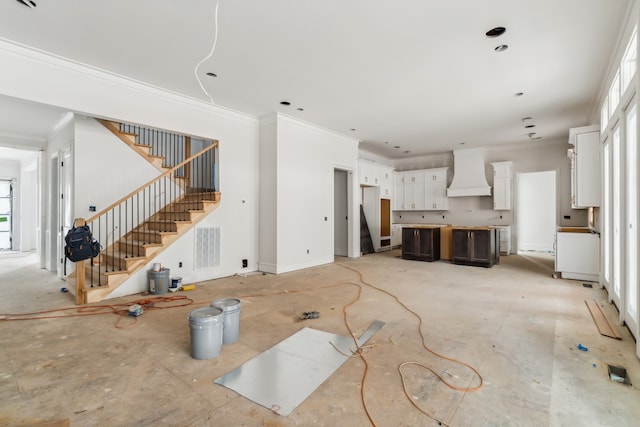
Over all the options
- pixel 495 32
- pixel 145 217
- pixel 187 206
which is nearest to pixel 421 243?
pixel 495 32

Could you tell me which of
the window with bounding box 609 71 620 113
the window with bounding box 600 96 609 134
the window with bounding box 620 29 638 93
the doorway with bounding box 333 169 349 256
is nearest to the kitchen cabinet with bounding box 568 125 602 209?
the window with bounding box 600 96 609 134

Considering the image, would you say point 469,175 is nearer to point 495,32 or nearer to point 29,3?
point 495,32

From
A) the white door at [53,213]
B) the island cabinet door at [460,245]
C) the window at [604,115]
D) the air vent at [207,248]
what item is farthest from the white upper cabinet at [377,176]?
→ the white door at [53,213]

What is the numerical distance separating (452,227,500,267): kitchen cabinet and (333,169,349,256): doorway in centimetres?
283

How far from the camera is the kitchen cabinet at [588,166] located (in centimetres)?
500

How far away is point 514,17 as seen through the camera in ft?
9.95

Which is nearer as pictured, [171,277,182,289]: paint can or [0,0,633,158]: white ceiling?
[0,0,633,158]: white ceiling

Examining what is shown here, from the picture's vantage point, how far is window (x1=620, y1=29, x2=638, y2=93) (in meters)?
3.09

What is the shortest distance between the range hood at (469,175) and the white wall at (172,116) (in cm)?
644

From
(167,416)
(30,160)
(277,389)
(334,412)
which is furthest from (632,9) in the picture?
(30,160)

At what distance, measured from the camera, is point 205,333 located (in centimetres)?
248

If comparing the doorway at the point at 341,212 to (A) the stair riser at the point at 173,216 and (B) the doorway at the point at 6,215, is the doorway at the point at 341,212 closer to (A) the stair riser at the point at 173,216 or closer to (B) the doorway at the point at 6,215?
(A) the stair riser at the point at 173,216

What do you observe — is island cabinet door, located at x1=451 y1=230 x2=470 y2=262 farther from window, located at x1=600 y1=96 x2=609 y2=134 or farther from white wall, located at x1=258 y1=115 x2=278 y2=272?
white wall, located at x1=258 y1=115 x2=278 y2=272

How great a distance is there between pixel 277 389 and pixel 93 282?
4.18 meters
